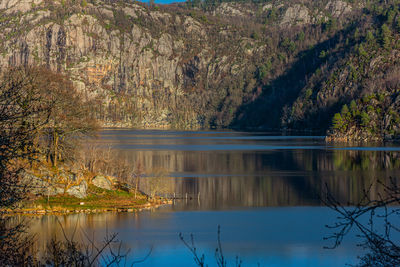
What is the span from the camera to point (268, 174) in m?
81.1

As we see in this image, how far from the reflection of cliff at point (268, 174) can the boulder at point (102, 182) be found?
6.75 meters

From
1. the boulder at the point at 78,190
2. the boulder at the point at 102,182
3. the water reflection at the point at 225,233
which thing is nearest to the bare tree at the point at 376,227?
the water reflection at the point at 225,233

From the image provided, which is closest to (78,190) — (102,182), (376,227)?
(102,182)

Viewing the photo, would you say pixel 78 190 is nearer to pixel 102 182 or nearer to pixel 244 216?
pixel 102 182

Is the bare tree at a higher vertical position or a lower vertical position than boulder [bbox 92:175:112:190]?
higher

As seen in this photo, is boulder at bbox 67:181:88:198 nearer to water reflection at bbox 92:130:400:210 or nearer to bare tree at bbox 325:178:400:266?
water reflection at bbox 92:130:400:210

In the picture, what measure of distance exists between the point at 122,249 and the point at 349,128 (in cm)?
14485

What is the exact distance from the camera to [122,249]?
37.7 m

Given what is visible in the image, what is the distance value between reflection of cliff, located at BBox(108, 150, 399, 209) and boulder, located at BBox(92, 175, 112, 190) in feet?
22.2

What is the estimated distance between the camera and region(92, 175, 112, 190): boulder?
54.9 m

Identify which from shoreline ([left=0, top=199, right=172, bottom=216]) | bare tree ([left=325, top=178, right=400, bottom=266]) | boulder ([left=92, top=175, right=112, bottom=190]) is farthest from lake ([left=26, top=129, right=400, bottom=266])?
boulder ([left=92, top=175, right=112, bottom=190])

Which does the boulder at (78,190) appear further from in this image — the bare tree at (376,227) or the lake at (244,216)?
the bare tree at (376,227)

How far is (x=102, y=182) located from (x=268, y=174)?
32.9 metres

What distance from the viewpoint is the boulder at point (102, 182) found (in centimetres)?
5488
